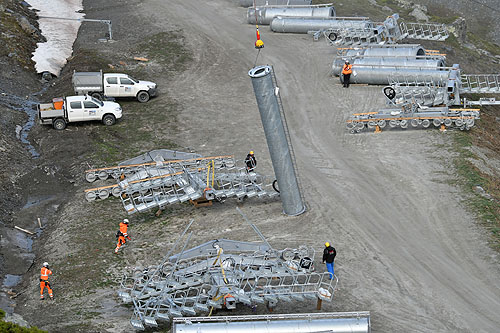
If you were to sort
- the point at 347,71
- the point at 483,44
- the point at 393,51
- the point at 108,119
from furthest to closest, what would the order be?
the point at 483,44, the point at 393,51, the point at 347,71, the point at 108,119

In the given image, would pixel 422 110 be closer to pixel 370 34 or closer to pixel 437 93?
pixel 437 93

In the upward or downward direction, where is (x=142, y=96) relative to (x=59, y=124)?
downward

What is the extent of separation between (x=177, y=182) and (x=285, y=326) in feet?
40.3

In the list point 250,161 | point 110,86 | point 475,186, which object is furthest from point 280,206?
point 110,86

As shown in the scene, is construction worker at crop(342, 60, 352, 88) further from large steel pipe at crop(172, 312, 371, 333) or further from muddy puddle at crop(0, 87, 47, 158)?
large steel pipe at crop(172, 312, 371, 333)

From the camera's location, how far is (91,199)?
112ft

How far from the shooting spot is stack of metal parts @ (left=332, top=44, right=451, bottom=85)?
143 ft

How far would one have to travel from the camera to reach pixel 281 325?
73.3 feet

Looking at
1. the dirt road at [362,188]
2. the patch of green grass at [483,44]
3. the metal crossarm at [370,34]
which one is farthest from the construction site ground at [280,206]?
the patch of green grass at [483,44]

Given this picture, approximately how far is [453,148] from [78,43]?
108 ft

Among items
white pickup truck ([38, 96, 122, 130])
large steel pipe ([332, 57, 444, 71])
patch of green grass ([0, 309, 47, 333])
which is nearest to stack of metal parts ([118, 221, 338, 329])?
patch of green grass ([0, 309, 47, 333])

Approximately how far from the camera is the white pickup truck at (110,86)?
45125 millimetres

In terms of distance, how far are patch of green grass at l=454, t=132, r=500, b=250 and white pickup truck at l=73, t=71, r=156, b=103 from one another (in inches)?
792

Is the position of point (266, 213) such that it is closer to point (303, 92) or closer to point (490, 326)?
point (490, 326)
